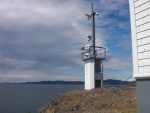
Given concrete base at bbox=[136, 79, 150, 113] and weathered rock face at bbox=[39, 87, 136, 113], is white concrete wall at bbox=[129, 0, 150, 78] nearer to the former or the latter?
concrete base at bbox=[136, 79, 150, 113]

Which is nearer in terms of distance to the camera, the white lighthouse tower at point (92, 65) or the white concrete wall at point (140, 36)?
the white concrete wall at point (140, 36)

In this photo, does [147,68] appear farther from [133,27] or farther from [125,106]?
[125,106]

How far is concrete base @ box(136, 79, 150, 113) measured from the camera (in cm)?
940

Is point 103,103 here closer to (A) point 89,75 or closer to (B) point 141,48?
(B) point 141,48

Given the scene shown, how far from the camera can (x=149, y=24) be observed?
9336 mm

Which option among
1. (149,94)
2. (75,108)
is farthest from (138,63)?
(75,108)

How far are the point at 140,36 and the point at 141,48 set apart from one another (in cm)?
42

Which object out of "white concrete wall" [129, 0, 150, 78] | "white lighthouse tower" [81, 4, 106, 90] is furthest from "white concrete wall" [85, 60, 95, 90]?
"white concrete wall" [129, 0, 150, 78]

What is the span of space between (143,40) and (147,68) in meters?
0.96

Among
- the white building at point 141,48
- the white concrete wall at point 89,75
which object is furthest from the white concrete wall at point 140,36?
the white concrete wall at point 89,75

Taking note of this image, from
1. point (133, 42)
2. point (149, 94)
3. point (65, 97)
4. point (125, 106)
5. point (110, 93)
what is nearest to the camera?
point (149, 94)

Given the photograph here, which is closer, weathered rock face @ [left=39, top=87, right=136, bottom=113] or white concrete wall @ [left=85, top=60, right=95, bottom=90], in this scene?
weathered rock face @ [left=39, top=87, right=136, bottom=113]

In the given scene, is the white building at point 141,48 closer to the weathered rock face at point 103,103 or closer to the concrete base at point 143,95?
the concrete base at point 143,95

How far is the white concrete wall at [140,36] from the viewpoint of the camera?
9.41 meters
